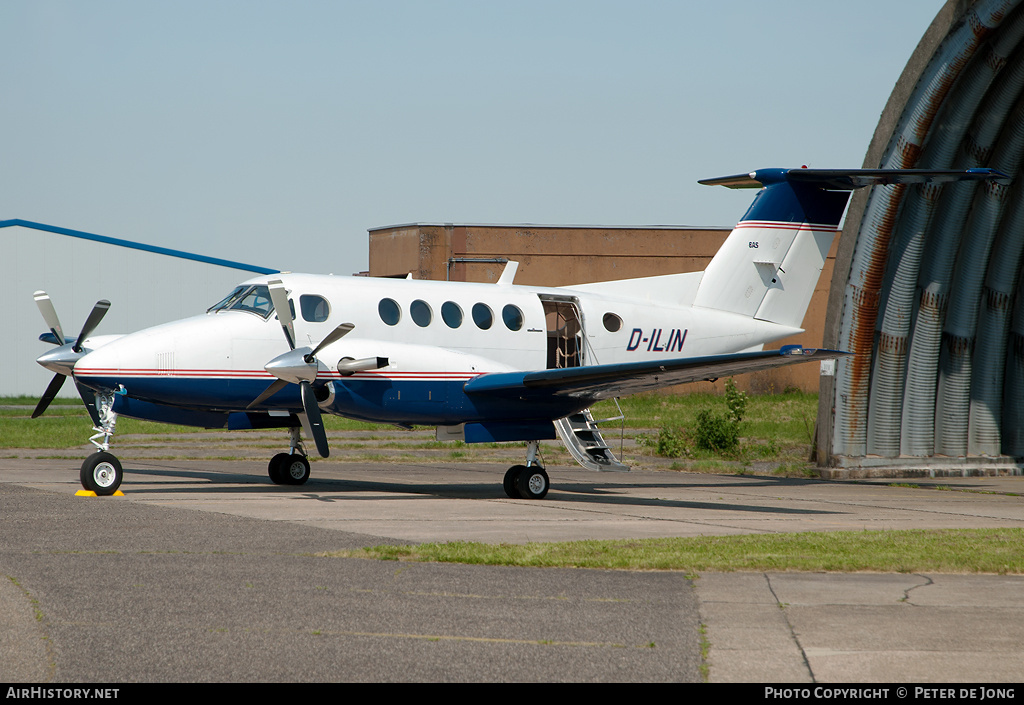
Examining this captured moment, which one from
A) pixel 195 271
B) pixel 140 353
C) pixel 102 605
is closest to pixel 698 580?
pixel 102 605

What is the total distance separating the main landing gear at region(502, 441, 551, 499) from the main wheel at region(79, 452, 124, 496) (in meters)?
6.06

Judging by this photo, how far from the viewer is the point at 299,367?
15.1 meters

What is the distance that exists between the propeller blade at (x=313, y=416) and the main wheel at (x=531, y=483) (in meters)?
3.38

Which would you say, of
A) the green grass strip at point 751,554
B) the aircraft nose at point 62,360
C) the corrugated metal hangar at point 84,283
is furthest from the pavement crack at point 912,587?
the corrugated metal hangar at point 84,283

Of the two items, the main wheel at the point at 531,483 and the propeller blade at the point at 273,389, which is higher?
the propeller blade at the point at 273,389

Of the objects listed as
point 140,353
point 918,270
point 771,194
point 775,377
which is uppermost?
point 771,194

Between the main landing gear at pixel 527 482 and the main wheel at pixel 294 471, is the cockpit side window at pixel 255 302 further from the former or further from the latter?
the main landing gear at pixel 527 482

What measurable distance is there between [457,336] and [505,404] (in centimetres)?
142

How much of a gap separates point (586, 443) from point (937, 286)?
9.83m

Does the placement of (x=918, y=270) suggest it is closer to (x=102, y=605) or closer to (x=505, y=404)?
(x=505, y=404)

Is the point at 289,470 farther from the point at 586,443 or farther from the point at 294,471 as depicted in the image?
the point at 586,443

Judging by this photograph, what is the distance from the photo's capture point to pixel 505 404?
16.9 metres

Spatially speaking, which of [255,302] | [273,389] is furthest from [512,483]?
[255,302]

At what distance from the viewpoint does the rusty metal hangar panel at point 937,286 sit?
2041 centimetres
